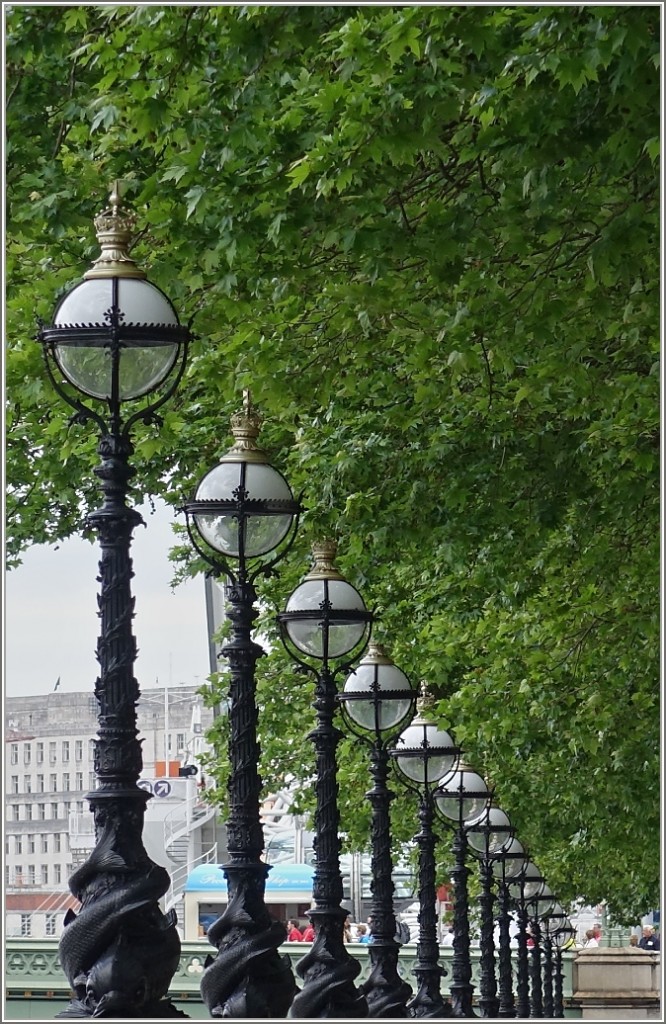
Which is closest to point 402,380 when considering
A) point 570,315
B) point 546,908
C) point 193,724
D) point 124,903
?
point 570,315

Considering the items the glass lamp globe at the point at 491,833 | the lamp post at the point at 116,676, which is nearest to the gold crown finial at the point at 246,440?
the lamp post at the point at 116,676

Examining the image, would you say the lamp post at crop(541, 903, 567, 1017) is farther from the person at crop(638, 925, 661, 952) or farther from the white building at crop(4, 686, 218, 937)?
the person at crop(638, 925, 661, 952)

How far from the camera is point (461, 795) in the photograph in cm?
1962

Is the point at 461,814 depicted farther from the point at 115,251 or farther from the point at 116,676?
the point at 116,676

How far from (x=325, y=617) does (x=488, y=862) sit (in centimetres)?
1404

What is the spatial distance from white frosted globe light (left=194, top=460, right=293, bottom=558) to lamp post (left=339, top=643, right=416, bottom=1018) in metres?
3.92

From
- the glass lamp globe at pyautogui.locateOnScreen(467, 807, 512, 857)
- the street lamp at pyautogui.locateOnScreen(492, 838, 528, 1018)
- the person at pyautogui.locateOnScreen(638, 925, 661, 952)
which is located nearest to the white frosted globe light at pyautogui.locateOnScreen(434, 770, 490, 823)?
the glass lamp globe at pyautogui.locateOnScreen(467, 807, 512, 857)

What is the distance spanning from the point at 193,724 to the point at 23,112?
6163 cm

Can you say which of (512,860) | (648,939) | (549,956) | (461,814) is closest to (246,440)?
(461,814)

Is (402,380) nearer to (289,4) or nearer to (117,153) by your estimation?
(117,153)

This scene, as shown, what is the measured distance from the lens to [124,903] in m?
6.43

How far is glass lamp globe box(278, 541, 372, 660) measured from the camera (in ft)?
38.7

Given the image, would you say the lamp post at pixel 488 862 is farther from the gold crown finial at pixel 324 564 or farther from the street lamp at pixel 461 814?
the gold crown finial at pixel 324 564

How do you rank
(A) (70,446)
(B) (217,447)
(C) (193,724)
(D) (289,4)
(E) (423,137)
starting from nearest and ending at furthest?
(D) (289,4), (E) (423,137), (A) (70,446), (B) (217,447), (C) (193,724)
